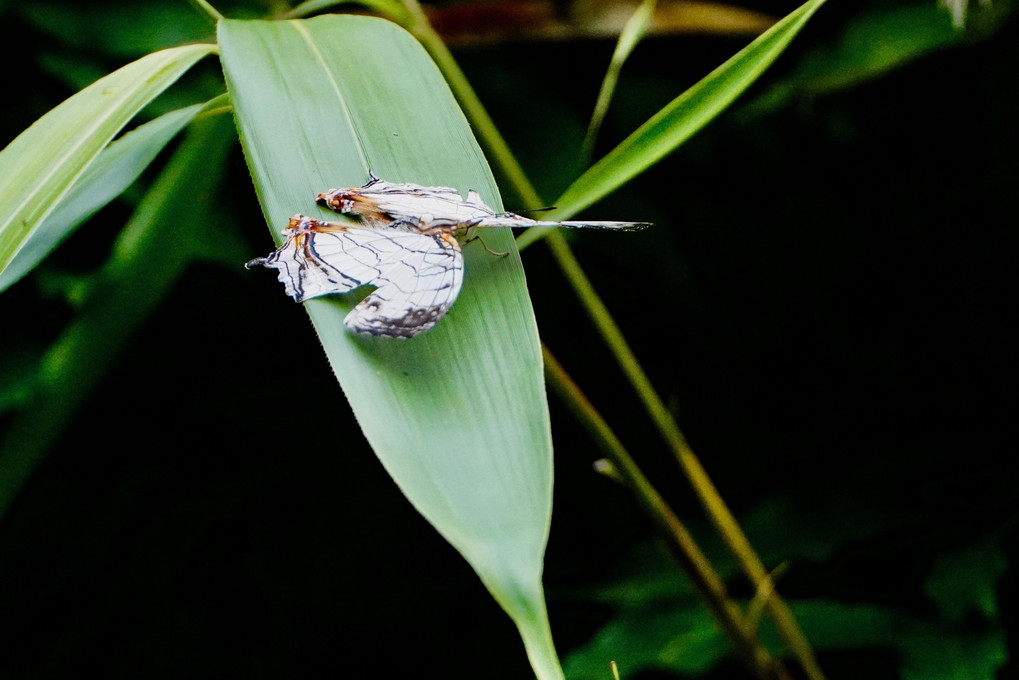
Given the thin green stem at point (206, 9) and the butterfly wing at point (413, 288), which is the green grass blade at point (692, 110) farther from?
the thin green stem at point (206, 9)

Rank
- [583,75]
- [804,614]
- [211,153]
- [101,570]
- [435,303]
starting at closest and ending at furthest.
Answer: [435,303]
[211,153]
[804,614]
[101,570]
[583,75]

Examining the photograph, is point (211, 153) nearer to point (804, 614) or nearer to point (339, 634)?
point (339, 634)

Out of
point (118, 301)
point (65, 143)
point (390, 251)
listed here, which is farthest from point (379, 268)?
point (118, 301)

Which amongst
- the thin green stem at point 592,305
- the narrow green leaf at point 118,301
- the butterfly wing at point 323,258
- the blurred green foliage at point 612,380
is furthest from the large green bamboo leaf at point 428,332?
the blurred green foliage at point 612,380

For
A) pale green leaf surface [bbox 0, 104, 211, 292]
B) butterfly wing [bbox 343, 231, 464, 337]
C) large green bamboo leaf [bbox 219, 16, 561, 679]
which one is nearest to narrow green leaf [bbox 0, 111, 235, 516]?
pale green leaf surface [bbox 0, 104, 211, 292]

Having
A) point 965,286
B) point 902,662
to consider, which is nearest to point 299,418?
point 902,662
